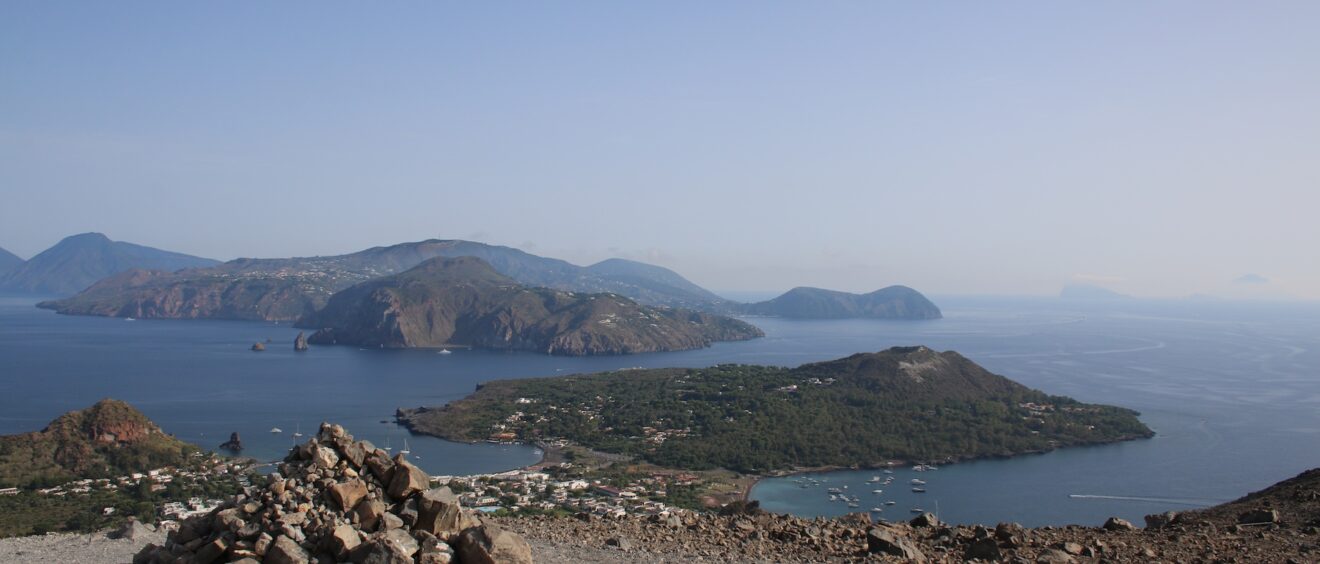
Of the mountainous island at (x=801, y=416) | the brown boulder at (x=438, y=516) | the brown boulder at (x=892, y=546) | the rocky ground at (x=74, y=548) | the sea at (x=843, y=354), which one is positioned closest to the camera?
the brown boulder at (x=438, y=516)

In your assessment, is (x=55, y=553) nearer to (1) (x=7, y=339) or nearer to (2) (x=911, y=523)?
(2) (x=911, y=523)

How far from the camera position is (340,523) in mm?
6859

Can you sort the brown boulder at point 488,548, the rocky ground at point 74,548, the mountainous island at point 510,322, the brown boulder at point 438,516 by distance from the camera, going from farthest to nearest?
the mountainous island at point 510,322 → the rocky ground at point 74,548 → the brown boulder at point 438,516 → the brown boulder at point 488,548

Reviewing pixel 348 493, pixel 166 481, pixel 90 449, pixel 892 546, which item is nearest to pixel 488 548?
pixel 348 493

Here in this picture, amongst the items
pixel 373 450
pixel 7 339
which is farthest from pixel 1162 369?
pixel 7 339

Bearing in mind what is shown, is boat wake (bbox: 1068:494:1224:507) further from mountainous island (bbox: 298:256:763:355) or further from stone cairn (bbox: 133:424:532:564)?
mountainous island (bbox: 298:256:763:355)

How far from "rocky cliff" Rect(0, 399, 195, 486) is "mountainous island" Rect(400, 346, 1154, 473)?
20.1 m

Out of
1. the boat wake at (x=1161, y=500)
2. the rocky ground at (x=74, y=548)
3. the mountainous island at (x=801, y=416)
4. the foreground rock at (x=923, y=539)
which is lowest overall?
the boat wake at (x=1161, y=500)

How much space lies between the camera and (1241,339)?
139250 mm

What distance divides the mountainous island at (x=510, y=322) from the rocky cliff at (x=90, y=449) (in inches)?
3404

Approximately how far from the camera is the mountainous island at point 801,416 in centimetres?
4650

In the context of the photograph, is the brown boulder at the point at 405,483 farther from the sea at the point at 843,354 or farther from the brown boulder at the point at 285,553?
the sea at the point at 843,354

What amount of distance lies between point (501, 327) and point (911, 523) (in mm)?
128295

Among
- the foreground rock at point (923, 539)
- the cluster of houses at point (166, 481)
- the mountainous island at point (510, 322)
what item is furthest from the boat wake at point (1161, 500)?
the mountainous island at point (510, 322)
